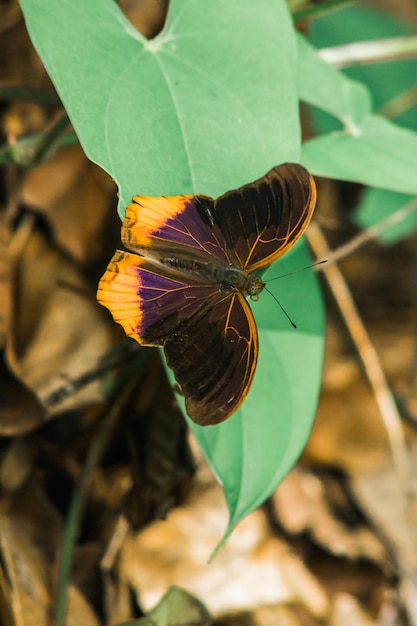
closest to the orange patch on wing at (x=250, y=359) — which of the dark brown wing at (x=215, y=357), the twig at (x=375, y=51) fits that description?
the dark brown wing at (x=215, y=357)

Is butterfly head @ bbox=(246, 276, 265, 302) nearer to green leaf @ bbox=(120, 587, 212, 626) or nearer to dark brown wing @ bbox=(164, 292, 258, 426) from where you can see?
dark brown wing @ bbox=(164, 292, 258, 426)

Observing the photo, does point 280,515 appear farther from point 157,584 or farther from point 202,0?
point 202,0

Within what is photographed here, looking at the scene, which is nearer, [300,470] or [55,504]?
[55,504]

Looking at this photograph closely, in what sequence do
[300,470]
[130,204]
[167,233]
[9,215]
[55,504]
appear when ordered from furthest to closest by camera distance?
[300,470]
[9,215]
[55,504]
[167,233]
[130,204]

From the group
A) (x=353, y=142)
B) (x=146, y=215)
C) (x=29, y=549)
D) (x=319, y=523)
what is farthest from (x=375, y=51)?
(x=29, y=549)

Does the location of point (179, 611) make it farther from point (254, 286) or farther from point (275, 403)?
point (254, 286)

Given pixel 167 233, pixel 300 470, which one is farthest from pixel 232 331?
pixel 300 470

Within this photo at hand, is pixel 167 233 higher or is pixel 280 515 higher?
pixel 167 233
